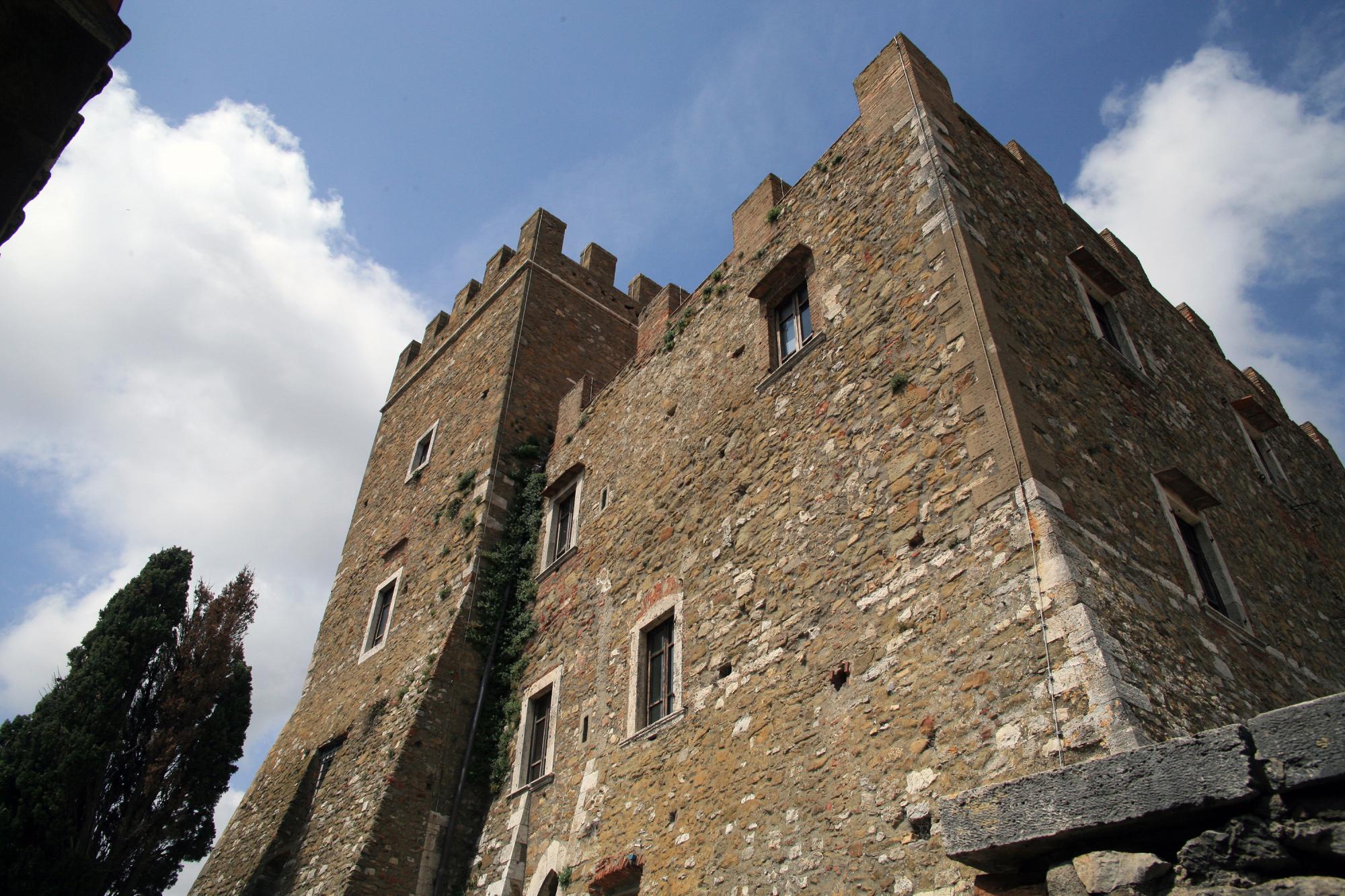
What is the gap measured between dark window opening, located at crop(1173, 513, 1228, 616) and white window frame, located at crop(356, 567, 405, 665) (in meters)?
10.1

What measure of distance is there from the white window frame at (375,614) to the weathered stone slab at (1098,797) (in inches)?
411

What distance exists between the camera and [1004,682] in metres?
5.10

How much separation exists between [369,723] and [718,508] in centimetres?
594

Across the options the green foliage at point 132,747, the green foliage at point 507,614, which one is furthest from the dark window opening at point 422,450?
the green foliage at point 132,747

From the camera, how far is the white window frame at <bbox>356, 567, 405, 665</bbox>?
42.8 ft

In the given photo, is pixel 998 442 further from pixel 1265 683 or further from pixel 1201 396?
pixel 1201 396

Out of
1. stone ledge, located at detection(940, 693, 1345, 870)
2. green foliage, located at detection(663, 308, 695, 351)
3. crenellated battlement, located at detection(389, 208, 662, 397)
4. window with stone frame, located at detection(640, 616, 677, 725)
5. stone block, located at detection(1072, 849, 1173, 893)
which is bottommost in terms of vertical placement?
stone block, located at detection(1072, 849, 1173, 893)

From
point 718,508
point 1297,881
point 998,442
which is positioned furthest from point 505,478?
point 1297,881

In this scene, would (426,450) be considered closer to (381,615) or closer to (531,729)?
(381,615)

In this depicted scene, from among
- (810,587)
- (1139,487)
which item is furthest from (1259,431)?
(810,587)

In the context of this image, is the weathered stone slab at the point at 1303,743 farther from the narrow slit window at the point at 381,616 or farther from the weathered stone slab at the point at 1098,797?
the narrow slit window at the point at 381,616

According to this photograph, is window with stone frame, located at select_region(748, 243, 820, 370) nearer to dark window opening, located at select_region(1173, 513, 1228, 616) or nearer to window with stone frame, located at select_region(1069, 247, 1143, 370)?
window with stone frame, located at select_region(1069, 247, 1143, 370)

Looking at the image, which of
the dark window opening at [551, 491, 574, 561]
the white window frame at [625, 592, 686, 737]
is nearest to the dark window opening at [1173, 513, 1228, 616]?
the white window frame at [625, 592, 686, 737]

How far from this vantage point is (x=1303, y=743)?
312cm
